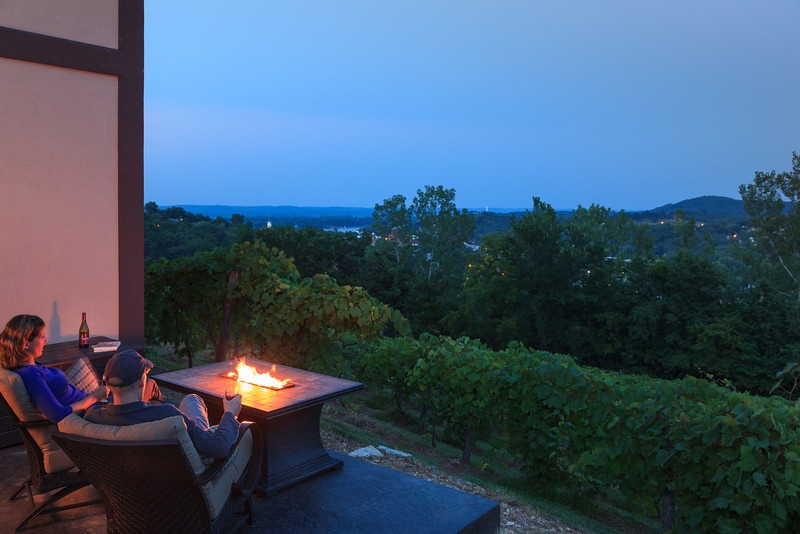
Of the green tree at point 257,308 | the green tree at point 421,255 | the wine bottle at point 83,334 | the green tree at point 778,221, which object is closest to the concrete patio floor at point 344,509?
the wine bottle at point 83,334

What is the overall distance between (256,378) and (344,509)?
38.2 inches

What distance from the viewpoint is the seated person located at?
2.93 m


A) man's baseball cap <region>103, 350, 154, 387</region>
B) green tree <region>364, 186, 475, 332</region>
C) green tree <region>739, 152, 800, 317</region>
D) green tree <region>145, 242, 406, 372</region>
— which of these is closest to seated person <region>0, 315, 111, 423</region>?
man's baseball cap <region>103, 350, 154, 387</region>

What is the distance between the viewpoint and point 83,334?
4520 millimetres

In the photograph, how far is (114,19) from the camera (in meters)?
4.71

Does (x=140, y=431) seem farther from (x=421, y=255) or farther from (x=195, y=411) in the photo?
(x=421, y=255)

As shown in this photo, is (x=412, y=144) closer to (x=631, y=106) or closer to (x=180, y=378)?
(x=631, y=106)

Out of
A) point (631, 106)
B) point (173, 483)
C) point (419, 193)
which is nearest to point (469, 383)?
point (173, 483)

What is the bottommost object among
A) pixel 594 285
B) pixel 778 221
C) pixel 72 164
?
pixel 594 285

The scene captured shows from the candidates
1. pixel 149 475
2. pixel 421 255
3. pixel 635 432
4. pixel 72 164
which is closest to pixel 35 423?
pixel 149 475

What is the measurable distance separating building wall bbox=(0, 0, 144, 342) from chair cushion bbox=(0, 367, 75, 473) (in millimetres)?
1721

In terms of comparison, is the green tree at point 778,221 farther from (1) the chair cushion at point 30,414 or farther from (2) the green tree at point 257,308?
(1) the chair cushion at point 30,414

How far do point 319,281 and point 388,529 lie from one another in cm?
321

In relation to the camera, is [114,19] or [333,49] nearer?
[114,19]
